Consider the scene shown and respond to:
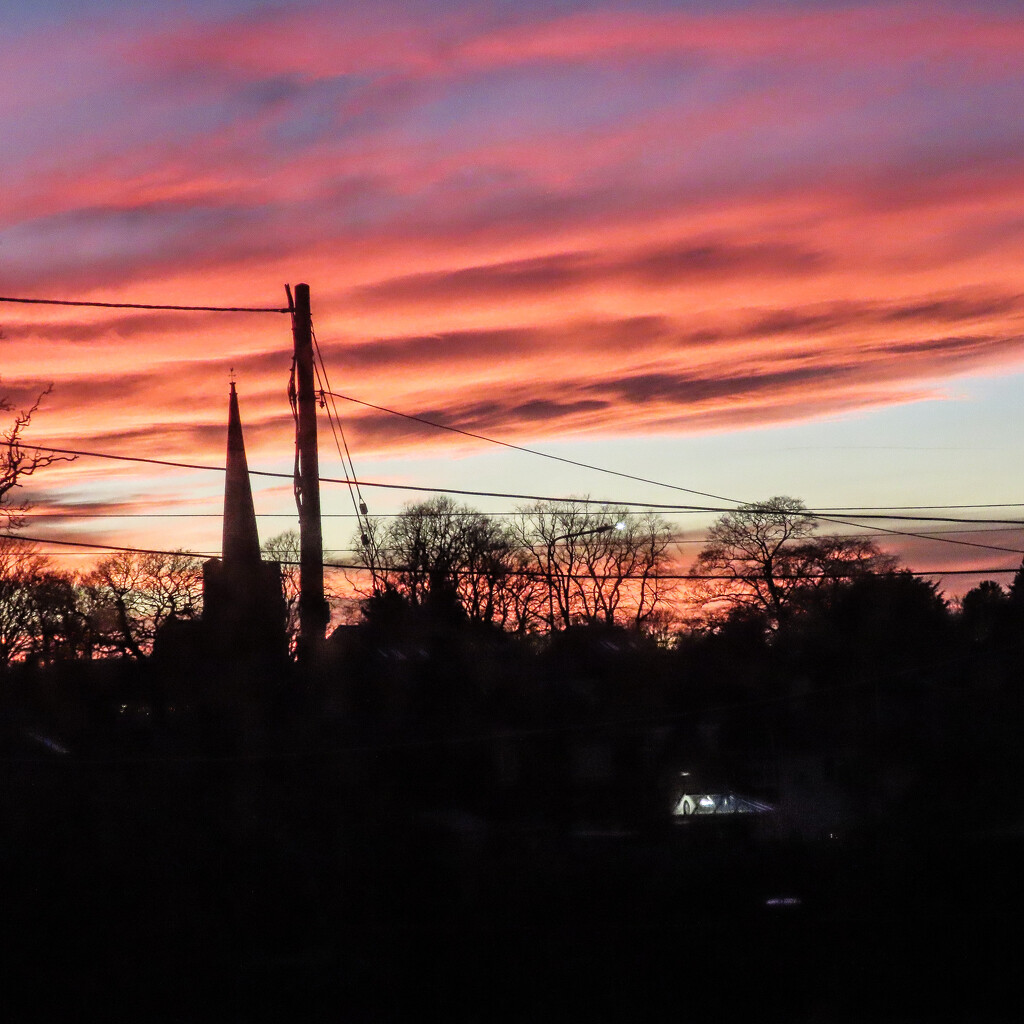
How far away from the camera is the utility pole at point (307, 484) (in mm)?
16719

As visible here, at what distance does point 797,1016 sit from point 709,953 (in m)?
3.90

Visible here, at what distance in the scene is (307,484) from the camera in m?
17.0

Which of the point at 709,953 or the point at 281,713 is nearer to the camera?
the point at 709,953

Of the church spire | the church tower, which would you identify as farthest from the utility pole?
the church spire

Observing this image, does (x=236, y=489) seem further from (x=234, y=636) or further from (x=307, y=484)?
(x=307, y=484)

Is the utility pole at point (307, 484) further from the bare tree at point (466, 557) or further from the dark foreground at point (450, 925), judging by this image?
the bare tree at point (466, 557)

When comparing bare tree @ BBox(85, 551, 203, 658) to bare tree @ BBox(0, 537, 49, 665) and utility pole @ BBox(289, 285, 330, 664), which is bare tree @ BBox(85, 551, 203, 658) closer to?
bare tree @ BBox(0, 537, 49, 665)

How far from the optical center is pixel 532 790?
32.6m

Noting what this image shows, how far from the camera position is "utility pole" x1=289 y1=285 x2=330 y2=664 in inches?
658

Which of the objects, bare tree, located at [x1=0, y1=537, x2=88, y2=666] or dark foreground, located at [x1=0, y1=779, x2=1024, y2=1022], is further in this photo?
bare tree, located at [x1=0, y1=537, x2=88, y2=666]

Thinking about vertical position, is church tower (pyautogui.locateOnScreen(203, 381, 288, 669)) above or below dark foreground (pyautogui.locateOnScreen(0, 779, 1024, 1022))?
above

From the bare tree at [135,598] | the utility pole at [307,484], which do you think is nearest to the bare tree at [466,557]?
the bare tree at [135,598]

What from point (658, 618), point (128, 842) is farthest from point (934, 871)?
point (658, 618)

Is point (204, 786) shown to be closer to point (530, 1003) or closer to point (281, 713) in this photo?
point (281, 713)
